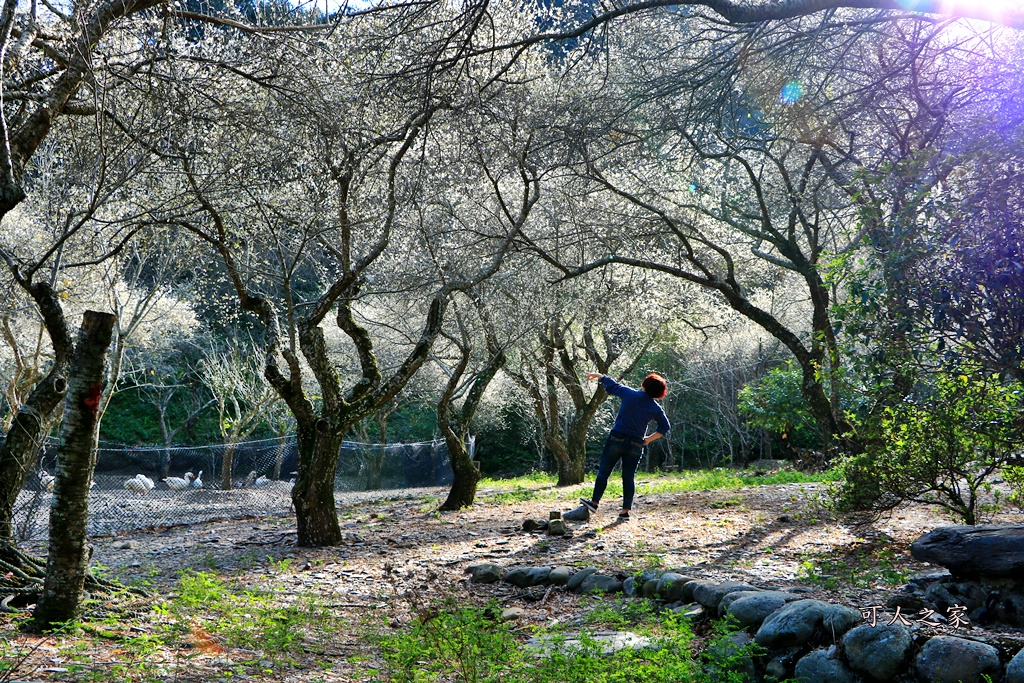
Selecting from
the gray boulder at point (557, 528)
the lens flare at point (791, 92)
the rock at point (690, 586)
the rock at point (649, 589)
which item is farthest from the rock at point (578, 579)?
the lens flare at point (791, 92)

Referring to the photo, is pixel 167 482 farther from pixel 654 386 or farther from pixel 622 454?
pixel 654 386

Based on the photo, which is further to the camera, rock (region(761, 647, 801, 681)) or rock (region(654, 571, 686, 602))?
rock (region(654, 571, 686, 602))

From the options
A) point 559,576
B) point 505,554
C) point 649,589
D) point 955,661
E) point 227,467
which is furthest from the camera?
point 227,467

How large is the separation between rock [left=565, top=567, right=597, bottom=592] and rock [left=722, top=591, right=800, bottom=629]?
1.79 m

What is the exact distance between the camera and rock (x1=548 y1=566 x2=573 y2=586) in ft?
21.6

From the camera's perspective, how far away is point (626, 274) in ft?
48.0

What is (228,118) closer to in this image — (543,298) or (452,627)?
(452,627)

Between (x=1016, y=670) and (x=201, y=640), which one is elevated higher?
(x=1016, y=670)

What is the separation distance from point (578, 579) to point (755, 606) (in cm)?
203

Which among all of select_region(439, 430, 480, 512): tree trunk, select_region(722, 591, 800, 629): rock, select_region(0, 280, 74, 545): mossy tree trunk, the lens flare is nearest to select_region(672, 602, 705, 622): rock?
select_region(722, 591, 800, 629): rock

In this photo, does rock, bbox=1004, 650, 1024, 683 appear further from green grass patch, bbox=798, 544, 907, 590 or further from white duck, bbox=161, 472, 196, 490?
A: white duck, bbox=161, 472, 196, 490

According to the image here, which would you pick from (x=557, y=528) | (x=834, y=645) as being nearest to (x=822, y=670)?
(x=834, y=645)

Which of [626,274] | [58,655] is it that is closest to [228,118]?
[58,655]

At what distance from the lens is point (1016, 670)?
3.50 meters
